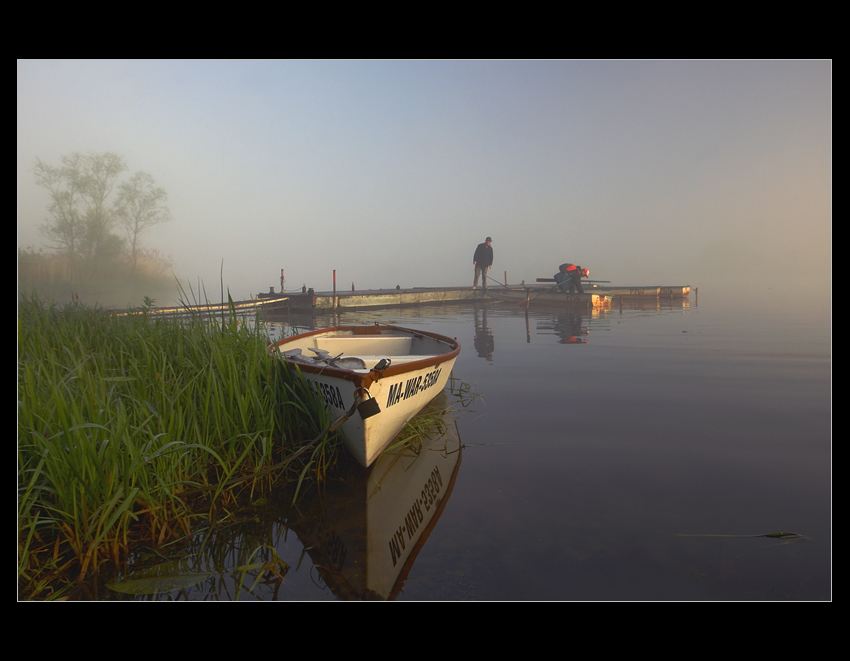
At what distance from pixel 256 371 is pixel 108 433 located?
5.08ft

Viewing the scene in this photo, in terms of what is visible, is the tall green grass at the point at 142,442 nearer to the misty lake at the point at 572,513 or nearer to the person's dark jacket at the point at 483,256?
the misty lake at the point at 572,513

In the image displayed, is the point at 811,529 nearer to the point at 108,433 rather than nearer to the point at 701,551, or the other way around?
the point at 701,551

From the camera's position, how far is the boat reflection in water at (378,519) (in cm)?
318

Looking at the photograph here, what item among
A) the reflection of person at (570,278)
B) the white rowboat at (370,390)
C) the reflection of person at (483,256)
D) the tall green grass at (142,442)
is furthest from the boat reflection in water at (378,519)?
the reflection of person at (483,256)

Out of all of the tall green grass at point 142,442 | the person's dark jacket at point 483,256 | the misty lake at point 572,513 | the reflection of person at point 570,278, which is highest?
the person's dark jacket at point 483,256

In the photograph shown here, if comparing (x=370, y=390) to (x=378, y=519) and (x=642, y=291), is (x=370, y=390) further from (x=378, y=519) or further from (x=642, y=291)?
(x=642, y=291)

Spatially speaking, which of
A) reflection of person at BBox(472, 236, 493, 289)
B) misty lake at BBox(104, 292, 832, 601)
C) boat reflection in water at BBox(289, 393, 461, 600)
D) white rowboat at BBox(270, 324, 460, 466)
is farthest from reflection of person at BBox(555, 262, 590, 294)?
boat reflection in water at BBox(289, 393, 461, 600)

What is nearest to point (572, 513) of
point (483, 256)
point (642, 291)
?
point (483, 256)

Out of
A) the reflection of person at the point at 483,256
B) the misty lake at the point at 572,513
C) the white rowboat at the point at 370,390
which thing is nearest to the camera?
the misty lake at the point at 572,513

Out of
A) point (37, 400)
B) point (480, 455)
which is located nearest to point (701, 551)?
point (480, 455)

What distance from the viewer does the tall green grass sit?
123 inches

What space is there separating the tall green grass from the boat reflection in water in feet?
1.37

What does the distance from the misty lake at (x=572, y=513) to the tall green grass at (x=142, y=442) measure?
1.41 feet

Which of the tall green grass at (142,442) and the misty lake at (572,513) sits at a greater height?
the tall green grass at (142,442)
